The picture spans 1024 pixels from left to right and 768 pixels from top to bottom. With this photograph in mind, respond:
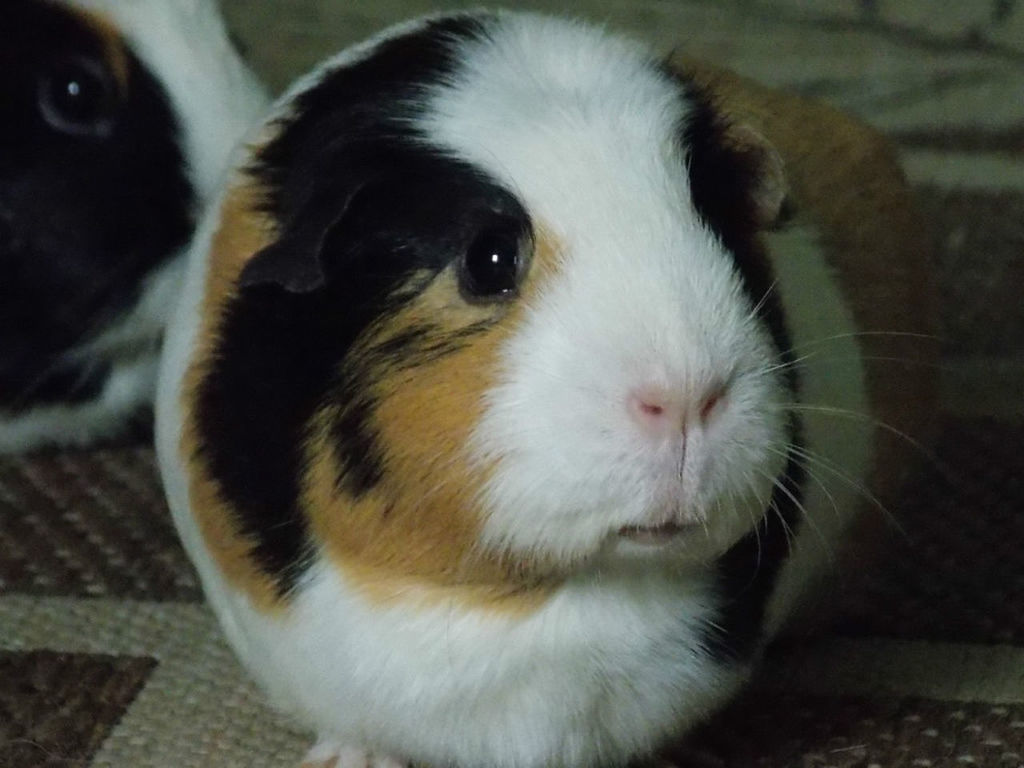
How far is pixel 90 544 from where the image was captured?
1359mm

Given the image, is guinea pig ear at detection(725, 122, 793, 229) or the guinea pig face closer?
the guinea pig face

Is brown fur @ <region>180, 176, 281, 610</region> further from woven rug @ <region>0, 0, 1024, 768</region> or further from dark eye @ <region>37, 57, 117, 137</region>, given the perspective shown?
dark eye @ <region>37, 57, 117, 137</region>

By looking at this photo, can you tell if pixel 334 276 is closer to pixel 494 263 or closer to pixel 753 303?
pixel 494 263

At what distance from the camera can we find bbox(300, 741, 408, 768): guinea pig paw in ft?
3.37

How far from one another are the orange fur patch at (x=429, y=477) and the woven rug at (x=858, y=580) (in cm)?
30

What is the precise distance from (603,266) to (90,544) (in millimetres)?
791

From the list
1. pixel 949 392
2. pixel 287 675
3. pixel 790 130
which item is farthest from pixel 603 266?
pixel 949 392

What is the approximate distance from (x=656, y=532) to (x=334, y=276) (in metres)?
0.24

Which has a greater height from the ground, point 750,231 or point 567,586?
point 750,231

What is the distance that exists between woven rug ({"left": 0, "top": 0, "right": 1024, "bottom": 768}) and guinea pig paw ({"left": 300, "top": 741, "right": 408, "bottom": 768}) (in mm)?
38

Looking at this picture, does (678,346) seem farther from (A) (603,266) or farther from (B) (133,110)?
(B) (133,110)

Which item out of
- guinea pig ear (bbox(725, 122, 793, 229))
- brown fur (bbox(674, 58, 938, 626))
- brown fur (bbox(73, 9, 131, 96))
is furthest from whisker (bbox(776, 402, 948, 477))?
brown fur (bbox(73, 9, 131, 96))

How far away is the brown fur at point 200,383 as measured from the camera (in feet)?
3.03

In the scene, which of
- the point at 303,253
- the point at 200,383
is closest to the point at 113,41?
the point at 200,383
